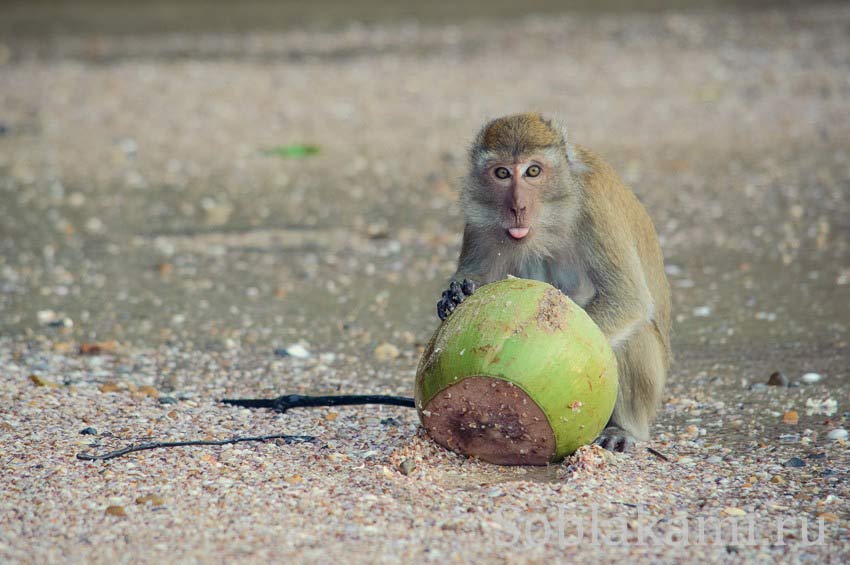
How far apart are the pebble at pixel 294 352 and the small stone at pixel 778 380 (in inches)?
84.4

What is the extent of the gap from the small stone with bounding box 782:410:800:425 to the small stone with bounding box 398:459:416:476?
163 cm

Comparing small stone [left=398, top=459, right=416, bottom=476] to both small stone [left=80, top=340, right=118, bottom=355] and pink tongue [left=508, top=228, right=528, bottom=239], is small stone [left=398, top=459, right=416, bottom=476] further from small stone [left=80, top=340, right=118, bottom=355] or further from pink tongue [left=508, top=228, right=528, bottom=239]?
small stone [left=80, top=340, right=118, bottom=355]

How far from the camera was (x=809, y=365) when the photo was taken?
5.67 meters

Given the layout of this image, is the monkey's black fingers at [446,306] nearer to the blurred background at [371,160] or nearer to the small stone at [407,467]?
the small stone at [407,467]

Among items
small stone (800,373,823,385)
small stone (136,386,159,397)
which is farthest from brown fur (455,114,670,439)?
small stone (136,386,159,397)

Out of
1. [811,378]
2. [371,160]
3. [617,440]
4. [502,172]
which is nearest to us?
[617,440]

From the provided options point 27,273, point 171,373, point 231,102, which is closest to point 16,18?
point 231,102

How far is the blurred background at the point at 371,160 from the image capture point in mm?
6758

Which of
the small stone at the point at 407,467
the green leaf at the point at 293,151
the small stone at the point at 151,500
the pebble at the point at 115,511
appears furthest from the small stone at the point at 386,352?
the green leaf at the point at 293,151

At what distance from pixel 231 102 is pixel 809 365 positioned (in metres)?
8.61

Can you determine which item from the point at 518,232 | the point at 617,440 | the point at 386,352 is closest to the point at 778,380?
the point at 617,440

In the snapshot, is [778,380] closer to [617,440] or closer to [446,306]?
[617,440]

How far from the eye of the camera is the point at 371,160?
Answer: 10.5 m

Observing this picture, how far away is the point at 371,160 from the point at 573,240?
18.7 feet
